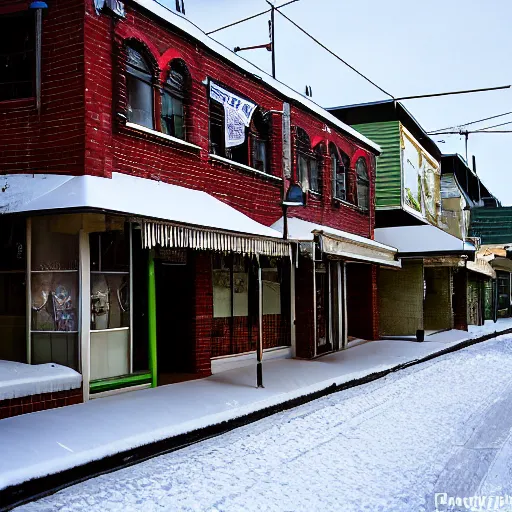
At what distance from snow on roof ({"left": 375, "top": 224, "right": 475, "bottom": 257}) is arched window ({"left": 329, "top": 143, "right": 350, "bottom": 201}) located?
10.2 ft

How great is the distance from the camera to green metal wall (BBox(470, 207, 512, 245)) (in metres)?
35.8

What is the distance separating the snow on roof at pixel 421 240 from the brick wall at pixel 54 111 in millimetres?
13456

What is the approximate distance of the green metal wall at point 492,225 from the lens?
117 ft

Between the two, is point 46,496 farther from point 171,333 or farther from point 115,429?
point 171,333

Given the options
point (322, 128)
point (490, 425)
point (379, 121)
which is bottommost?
point (490, 425)

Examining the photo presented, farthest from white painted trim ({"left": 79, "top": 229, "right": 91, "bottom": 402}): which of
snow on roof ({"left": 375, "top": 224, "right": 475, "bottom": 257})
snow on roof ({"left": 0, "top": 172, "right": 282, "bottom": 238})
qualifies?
snow on roof ({"left": 375, "top": 224, "right": 475, "bottom": 257})

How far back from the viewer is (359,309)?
67.5ft

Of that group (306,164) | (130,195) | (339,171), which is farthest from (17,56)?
(339,171)

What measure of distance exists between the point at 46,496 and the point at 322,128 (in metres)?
13.2

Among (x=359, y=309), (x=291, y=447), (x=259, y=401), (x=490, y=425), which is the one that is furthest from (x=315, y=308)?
(x=291, y=447)

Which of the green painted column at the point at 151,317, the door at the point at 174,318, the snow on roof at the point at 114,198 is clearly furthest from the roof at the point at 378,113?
the green painted column at the point at 151,317

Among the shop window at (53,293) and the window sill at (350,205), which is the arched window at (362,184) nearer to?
the window sill at (350,205)

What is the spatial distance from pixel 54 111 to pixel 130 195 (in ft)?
5.22

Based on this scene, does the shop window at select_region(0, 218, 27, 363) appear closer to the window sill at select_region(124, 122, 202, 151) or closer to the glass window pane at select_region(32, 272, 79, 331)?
the glass window pane at select_region(32, 272, 79, 331)
